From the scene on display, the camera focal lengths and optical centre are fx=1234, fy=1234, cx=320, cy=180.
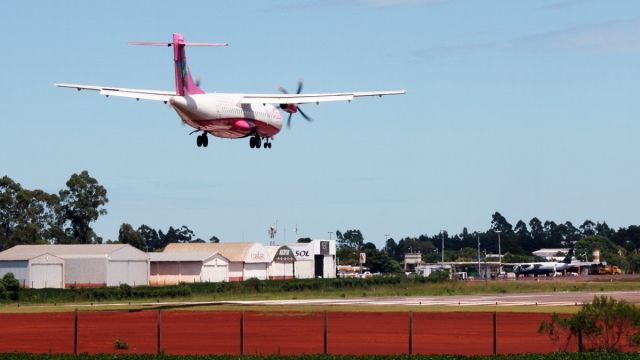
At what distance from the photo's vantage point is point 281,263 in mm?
176000

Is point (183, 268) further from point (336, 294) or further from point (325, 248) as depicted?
point (325, 248)

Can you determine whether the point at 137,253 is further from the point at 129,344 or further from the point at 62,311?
the point at 129,344

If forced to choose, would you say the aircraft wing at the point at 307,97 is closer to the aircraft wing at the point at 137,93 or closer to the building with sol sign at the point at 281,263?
the aircraft wing at the point at 137,93

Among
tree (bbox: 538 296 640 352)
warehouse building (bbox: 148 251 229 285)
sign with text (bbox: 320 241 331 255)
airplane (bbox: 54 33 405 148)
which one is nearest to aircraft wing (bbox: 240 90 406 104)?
airplane (bbox: 54 33 405 148)

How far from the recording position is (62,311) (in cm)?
9494

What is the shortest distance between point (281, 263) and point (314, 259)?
12.5 m

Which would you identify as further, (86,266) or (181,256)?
(181,256)

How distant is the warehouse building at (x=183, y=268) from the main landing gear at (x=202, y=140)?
7125 cm

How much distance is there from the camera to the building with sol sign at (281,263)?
173625mm

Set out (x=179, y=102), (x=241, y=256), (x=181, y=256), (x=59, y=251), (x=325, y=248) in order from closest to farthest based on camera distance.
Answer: (x=179, y=102)
(x=59, y=251)
(x=181, y=256)
(x=241, y=256)
(x=325, y=248)

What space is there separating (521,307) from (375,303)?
14.0m

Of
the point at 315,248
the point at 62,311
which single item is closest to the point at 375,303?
the point at 62,311

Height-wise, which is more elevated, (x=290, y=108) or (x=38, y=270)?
(x=290, y=108)

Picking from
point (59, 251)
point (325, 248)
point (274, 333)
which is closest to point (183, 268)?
point (59, 251)
